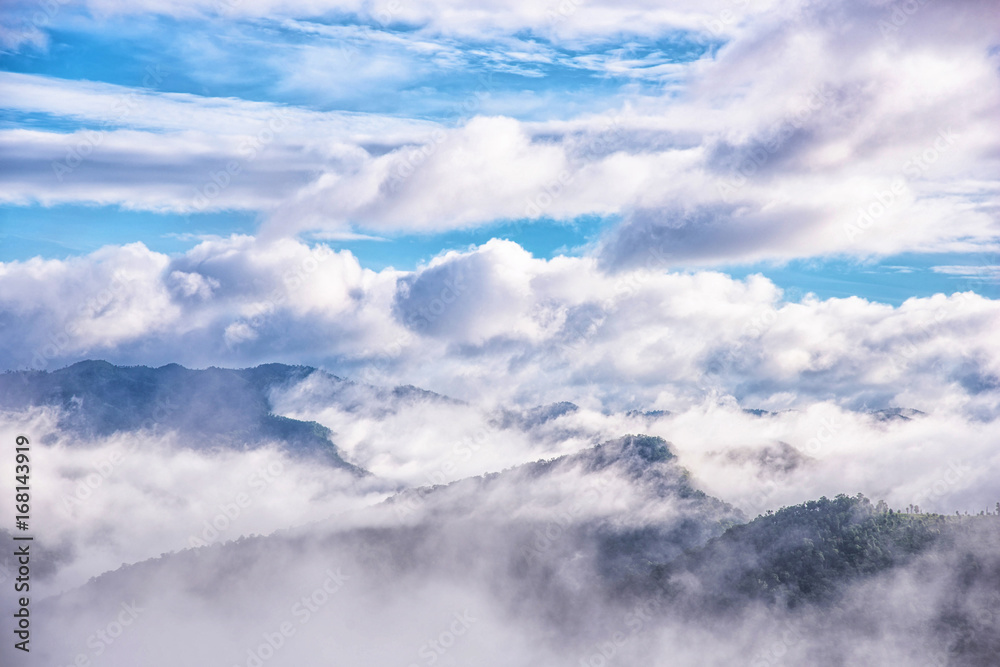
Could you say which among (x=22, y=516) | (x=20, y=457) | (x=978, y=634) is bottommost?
(x=978, y=634)

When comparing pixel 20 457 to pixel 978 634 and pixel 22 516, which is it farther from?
pixel 978 634

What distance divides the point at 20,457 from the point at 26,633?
13636 mm

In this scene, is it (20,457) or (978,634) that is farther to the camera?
(978,634)

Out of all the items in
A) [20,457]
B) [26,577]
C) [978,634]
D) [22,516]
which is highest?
[20,457]

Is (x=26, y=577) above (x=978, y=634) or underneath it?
above

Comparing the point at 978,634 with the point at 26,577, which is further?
the point at 978,634

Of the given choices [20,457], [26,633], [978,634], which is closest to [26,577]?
[26,633]

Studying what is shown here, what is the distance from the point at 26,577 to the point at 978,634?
8529 inches

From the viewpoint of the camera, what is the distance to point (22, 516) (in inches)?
2151

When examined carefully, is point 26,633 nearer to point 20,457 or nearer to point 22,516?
point 22,516

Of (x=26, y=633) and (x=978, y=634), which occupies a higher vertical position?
(x=26, y=633)

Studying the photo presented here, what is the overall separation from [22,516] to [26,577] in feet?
20.2

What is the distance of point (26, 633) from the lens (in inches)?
2281

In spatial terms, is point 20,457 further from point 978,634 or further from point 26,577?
point 978,634
